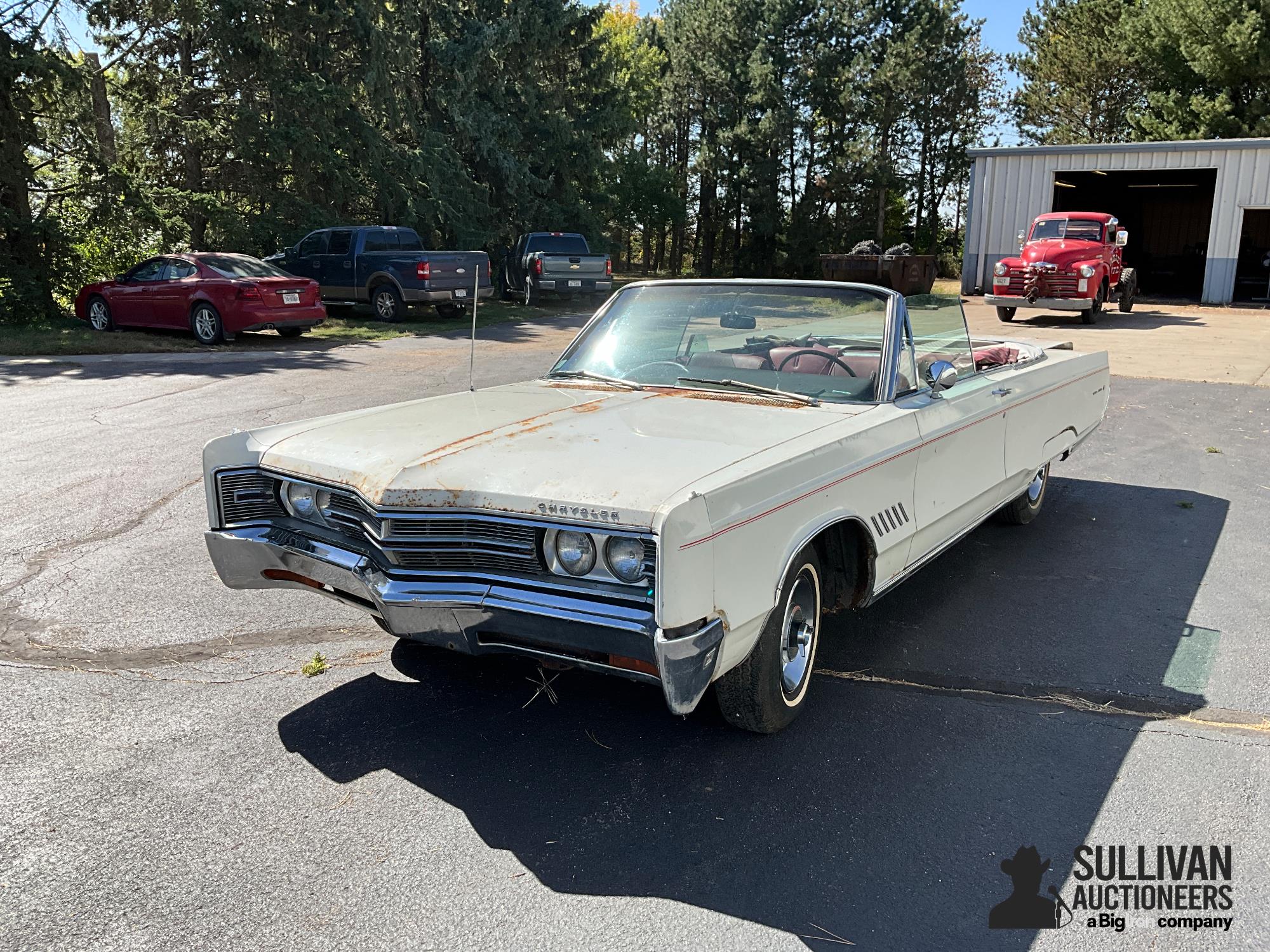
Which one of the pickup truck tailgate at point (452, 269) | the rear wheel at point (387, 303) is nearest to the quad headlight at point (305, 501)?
the pickup truck tailgate at point (452, 269)

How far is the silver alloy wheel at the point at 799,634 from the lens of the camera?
3.73 meters

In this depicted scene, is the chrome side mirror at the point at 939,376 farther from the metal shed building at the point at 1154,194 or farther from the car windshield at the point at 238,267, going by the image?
the metal shed building at the point at 1154,194

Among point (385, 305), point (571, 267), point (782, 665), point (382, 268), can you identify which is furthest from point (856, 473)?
point (571, 267)

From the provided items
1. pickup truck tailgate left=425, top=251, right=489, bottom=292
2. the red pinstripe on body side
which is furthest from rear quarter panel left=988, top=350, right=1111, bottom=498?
pickup truck tailgate left=425, top=251, right=489, bottom=292

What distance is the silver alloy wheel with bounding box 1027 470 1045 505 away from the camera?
6426 mm

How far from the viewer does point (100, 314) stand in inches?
679

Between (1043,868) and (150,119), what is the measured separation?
25.3 metres

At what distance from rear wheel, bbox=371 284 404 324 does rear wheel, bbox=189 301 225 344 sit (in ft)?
14.6

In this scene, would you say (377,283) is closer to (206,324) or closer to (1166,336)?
(206,324)

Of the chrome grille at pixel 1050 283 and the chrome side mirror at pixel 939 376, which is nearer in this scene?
the chrome side mirror at pixel 939 376

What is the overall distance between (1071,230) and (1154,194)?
16.3m

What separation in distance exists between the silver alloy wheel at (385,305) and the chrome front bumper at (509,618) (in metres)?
17.1

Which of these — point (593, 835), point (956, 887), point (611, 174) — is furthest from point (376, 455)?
point (611, 174)

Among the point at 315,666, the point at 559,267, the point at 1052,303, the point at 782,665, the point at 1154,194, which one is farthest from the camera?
the point at 1154,194
